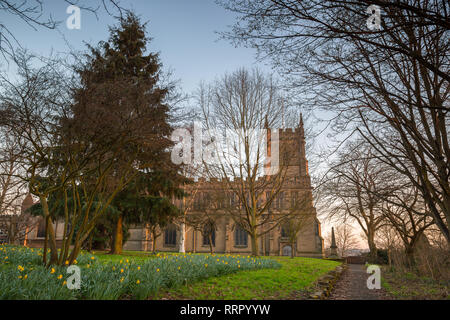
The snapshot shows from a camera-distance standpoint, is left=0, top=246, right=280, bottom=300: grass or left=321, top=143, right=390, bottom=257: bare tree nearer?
left=0, top=246, right=280, bottom=300: grass

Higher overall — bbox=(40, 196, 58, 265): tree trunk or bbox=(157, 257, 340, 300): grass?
bbox=(40, 196, 58, 265): tree trunk

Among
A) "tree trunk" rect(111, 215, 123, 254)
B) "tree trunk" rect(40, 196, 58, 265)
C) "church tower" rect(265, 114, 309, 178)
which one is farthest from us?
"tree trunk" rect(111, 215, 123, 254)

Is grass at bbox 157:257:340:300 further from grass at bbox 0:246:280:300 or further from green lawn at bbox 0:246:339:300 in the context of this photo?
grass at bbox 0:246:280:300

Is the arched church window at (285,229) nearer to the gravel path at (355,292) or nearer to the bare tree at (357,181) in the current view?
the bare tree at (357,181)

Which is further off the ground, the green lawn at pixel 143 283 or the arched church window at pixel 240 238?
the green lawn at pixel 143 283

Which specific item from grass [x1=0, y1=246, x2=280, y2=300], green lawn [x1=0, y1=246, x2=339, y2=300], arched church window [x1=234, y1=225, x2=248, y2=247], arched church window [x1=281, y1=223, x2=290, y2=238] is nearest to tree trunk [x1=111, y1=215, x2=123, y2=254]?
green lawn [x1=0, y1=246, x2=339, y2=300]

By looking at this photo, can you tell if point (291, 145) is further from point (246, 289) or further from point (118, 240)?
point (118, 240)

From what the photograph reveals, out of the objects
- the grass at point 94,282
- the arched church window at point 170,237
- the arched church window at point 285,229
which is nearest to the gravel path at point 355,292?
the grass at point 94,282

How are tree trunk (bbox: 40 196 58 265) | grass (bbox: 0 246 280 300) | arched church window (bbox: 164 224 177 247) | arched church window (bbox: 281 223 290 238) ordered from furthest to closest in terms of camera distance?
arched church window (bbox: 164 224 177 247) < arched church window (bbox: 281 223 290 238) < tree trunk (bbox: 40 196 58 265) < grass (bbox: 0 246 280 300)
